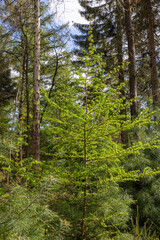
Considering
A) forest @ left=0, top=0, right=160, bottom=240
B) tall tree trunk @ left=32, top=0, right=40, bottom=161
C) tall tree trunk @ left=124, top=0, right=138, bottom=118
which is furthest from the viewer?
tall tree trunk @ left=124, top=0, right=138, bottom=118

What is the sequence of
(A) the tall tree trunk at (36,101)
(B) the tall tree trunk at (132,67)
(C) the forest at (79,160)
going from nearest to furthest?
(C) the forest at (79,160) < (A) the tall tree trunk at (36,101) < (B) the tall tree trunk at (132,67)

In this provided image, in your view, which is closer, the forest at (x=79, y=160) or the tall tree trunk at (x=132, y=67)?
the forest at (x=79, y=160)

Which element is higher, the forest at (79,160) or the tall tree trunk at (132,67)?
the tall tree trunk at (132,67)

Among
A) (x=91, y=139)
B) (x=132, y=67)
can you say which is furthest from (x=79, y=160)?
(x=132, y=67)

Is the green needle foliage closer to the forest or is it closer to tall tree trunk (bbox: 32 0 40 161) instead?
the forest

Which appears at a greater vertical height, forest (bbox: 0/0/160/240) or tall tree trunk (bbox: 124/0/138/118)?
tall tree trunk (bbox: 124/0/138/118)

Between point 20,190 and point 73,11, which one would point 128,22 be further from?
point 20,190

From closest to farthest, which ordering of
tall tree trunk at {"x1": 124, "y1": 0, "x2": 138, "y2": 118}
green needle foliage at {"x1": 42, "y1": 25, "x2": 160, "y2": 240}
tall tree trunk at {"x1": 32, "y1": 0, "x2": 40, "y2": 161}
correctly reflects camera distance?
green needle foliage at {"x1": 42, "y1": 25, "x2": 160, "y2": 240}
tall tree trunk at {"x1": 32, "y1": 0, "x2": 40, "y2": 161}
tall tree trunk at {"x1": 124, "y1": 0, "x2": 138, "y2": 118}

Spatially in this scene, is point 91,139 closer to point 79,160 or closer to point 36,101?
point 79,160

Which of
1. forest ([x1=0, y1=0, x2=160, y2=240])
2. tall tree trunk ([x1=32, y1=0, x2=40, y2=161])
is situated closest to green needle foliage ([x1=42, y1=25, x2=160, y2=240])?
forest ([x1=0, y1=0, x2=160, y2=240])

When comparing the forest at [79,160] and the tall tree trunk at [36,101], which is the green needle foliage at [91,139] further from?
the tall tree trunk at [36,101]

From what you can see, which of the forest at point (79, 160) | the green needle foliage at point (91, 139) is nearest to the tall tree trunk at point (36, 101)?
the forest at point (79, 160)

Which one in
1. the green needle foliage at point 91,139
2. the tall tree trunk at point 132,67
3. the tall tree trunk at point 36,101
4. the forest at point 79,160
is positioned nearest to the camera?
the forest at point 79,160

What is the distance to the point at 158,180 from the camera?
4.23 m
